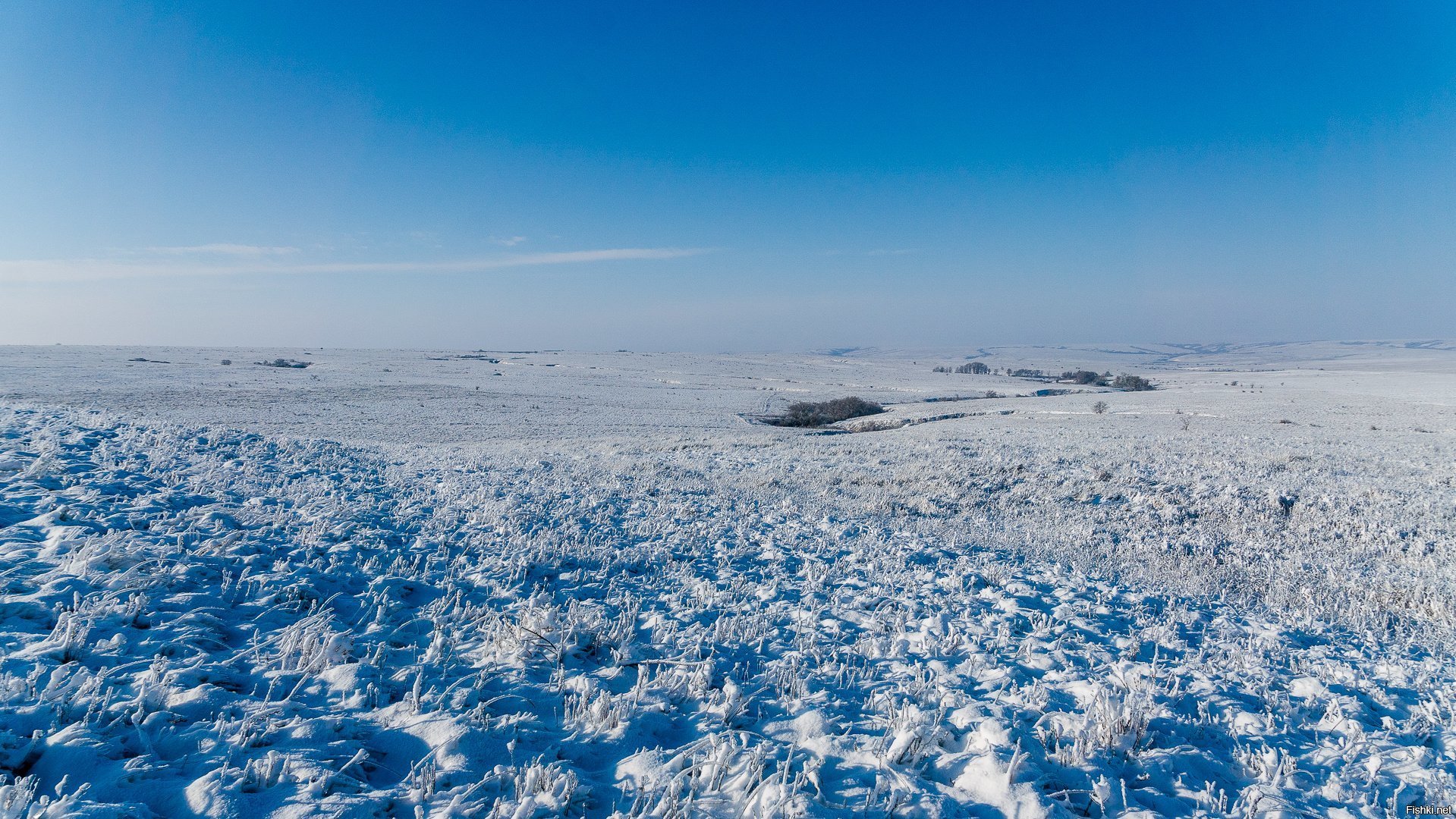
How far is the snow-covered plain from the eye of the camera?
4.02m

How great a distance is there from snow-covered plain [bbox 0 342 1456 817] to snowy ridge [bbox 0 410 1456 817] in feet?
0.12

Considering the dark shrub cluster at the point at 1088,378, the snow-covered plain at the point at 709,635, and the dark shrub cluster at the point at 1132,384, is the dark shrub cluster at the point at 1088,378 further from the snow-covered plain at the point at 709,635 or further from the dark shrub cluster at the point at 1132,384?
the snow-covered plain at the point at 709,635

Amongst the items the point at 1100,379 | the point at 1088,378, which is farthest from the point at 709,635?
the point at 1100,379

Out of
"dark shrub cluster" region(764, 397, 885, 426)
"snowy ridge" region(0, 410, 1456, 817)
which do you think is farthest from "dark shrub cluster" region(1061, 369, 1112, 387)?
"snowy ridge" region(0, 410, 1456, 817)

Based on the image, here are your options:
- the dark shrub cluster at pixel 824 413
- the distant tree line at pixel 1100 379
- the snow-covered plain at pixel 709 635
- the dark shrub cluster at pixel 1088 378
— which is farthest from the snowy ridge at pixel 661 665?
the dark shrub cluster at pixel 1088 378

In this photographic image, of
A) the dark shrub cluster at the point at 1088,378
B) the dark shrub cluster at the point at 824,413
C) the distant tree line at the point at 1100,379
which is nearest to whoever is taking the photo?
the dark shrub cluster at the point at 824,413

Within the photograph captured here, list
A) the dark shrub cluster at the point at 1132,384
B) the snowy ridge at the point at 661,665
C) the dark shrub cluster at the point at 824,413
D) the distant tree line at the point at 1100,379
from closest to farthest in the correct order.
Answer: the snowy ridge at the point at 661,665
the dark shrub cluster at the point at 824,413
the dark shrub cluster at the point at 1132,384
the distant tree line at the point at 1100,379

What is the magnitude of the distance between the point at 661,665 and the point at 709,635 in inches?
30.5

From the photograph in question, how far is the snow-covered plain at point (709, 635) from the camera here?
402 centimetres

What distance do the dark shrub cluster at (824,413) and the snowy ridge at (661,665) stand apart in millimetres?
29050

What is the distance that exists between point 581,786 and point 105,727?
2.92 m

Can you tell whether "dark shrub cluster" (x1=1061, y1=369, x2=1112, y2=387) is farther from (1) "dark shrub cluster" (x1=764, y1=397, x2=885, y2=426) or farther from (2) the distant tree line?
(1) "dark shrub cluster" (x1=764, y1=397, x2=885, y2=426)

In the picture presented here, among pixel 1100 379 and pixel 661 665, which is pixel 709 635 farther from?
pixel 1100 379

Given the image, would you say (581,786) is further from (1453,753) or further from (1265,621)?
(1265,621)
